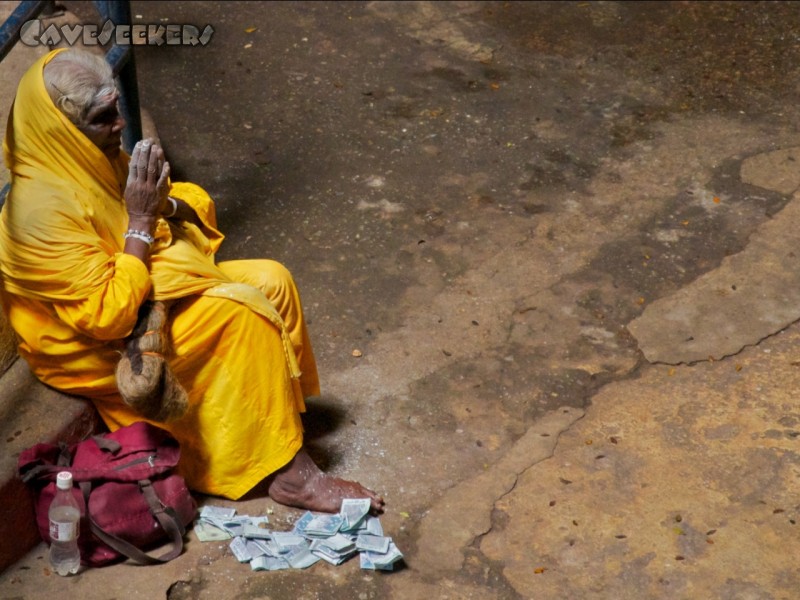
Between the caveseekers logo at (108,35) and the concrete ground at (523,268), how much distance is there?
0.10 meters

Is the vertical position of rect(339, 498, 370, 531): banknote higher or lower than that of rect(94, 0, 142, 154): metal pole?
lower

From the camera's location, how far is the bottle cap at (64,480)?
3516mm

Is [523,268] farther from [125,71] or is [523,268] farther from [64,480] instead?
[64,480]

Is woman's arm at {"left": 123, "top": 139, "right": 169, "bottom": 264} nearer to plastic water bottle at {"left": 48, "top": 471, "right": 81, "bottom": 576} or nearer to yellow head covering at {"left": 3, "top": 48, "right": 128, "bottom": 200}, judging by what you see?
yellow head covering at {"left": 3, "top": 48, "right": 128, "bottom": 200}

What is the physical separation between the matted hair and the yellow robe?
0.03 metres

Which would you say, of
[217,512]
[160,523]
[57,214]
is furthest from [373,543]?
[57,214]

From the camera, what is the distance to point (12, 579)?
3619mm

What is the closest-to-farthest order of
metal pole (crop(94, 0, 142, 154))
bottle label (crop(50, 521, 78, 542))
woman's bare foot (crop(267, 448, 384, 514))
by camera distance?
1. bottle label (crop(50, 521, 78, 542))
2. woman's bare foot (crop(267, 448, 384, 514))
3. metal pole (crop(94, 0, 142, 154))

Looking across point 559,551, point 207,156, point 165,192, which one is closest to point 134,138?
point 207,156

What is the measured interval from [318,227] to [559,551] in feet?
7.29

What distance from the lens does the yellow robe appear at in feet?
11.1

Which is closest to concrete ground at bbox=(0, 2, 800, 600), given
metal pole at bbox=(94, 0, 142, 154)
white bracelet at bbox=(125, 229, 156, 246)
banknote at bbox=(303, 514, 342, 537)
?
banknote at bbox=(303, 514, 342, 537)

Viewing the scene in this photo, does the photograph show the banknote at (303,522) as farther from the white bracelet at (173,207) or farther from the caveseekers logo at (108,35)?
the caveseekers logo at (108,35)

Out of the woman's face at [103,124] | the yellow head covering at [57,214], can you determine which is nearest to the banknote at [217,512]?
the yellow head covering at [57,214]
